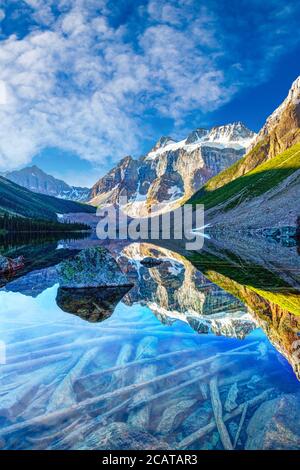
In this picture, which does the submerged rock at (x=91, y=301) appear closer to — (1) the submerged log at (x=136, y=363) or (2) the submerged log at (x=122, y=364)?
(2) the submerged log at (x=122, y=364)

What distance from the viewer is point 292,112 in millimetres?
196625

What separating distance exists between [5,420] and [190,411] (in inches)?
151

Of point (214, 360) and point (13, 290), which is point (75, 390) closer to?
point (214, 360)

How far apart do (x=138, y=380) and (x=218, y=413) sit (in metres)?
2.26

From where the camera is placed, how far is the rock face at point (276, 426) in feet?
18.2

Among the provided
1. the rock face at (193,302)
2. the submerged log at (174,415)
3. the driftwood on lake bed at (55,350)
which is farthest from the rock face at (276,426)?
the driftwood on lake bed at (55,350)

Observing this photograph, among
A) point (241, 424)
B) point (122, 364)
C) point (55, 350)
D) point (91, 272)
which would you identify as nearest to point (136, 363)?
point (122, 364)

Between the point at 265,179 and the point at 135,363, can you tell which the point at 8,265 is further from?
the point at 265,179

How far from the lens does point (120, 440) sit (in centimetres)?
574

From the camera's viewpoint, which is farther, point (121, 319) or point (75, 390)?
point (121, 319)

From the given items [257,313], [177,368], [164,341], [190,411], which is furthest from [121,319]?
[190,411]

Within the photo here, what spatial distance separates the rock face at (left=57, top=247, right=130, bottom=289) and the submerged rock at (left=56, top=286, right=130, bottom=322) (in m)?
0.53

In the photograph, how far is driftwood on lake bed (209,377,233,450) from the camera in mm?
5590

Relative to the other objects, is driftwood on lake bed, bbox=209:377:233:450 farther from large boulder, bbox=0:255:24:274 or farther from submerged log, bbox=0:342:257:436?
large boulder, bbox=0:255:24:274
